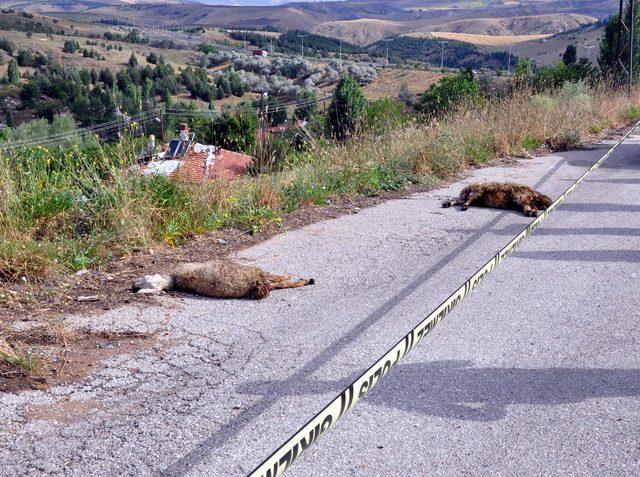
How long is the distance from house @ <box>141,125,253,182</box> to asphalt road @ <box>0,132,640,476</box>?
136 centimetres

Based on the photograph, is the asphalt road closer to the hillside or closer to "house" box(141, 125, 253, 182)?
"house" box(141, 125, 253, 182)

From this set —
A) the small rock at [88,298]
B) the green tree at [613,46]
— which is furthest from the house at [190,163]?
the green tree at [613,46]

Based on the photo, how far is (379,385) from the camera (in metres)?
4.38

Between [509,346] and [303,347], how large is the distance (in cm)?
143

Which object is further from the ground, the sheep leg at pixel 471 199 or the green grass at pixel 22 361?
the green grass at pixel 22 361

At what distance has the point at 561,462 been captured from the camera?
3.60 metres

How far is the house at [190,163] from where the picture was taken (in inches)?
314

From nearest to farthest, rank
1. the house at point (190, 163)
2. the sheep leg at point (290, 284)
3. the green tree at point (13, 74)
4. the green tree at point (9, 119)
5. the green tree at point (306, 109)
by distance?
1. the sheep leg at point (290, 284)
2. the house at point (190, 163)
3. the green tree at point (306, 109)
4. the green tree at point (9, 119)
5. the green tree at point (13, 74)

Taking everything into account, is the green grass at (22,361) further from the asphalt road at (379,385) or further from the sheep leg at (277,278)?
the sheep leg at (277,278)

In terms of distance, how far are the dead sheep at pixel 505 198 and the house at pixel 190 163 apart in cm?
306

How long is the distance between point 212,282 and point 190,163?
2.76m

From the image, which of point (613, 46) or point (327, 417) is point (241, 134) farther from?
point (613, 46)

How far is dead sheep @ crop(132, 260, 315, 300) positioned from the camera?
5875 mm

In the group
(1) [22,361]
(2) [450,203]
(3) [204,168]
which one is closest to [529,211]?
(2) [450,203]
